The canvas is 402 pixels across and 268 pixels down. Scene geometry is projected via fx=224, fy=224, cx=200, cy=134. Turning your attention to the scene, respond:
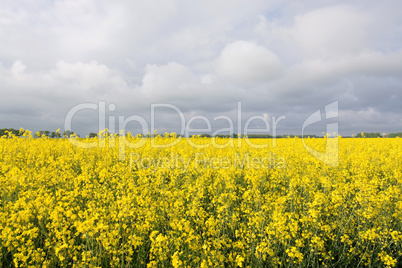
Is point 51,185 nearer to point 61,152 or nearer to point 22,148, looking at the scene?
point 61,152

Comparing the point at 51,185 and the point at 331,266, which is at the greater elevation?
the point at 51,185

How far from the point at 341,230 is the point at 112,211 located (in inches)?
148

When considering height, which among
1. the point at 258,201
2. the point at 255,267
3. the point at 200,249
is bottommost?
the point at 255,267

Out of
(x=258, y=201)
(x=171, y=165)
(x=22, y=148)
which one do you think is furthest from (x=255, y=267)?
(x=22, y=148)

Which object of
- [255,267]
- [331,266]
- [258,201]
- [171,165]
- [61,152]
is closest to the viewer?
[255,267]

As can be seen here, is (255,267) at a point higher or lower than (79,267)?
lower

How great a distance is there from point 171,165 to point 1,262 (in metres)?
4.10

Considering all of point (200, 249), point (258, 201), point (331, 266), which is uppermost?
point (258, 201)

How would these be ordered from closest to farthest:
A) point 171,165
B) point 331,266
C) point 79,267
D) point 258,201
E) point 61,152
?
1. point 79,267
2. point 331,266
3. point 258,201
4. point 171,165
5. point 61,152

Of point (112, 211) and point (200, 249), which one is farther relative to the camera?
point (112, 211)

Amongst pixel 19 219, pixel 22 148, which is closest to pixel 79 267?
pixel 19 219

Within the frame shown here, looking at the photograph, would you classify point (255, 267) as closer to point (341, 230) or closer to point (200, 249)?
point (200, 249)

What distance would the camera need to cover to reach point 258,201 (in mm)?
3990

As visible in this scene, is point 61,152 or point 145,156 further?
point 61,152
